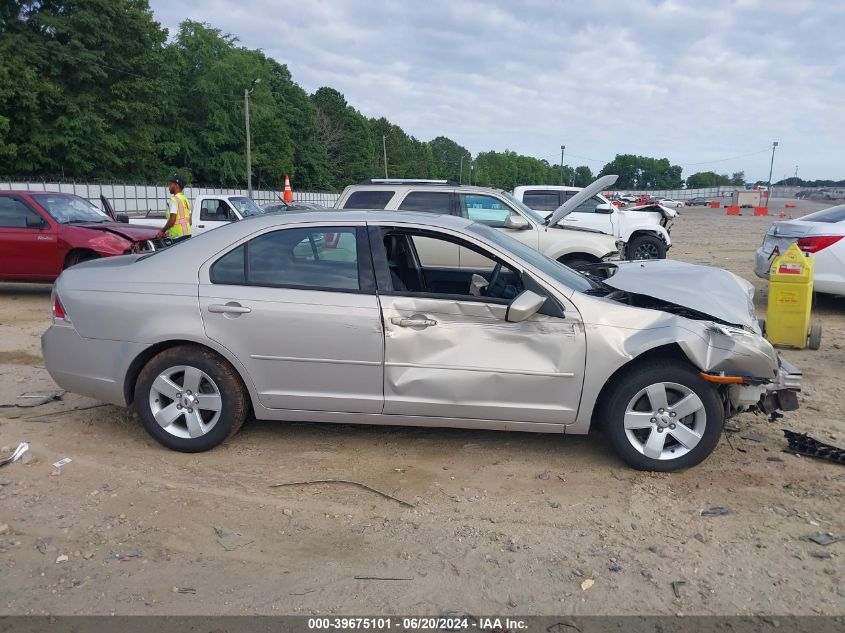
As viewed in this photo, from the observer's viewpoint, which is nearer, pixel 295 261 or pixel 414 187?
pixel 295 261

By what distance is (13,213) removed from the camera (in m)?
9.94

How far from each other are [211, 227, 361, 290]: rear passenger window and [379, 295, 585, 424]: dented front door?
406 mm

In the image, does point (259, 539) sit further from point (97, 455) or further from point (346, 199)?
point (346, 199)

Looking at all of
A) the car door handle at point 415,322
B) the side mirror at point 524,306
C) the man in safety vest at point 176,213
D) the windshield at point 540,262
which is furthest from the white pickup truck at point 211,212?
the side mirror at point 524,306

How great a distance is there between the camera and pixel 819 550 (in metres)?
3.41

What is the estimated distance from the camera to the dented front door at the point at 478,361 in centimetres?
419

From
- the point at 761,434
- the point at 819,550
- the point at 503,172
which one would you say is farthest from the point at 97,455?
the point at 503,172

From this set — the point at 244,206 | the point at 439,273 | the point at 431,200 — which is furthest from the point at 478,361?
the point at 244,206

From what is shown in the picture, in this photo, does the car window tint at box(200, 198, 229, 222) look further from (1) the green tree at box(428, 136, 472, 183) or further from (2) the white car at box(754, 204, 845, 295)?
(1) the green tree at box(428, 136, 472, 183)

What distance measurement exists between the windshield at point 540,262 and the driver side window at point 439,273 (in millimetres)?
137

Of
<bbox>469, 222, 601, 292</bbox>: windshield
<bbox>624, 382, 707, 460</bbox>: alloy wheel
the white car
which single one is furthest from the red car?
the white car

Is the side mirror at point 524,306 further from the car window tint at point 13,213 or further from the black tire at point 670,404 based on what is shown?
the car window tint at point 13,213

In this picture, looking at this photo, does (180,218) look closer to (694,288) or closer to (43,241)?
(43,241)

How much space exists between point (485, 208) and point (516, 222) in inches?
19.4
